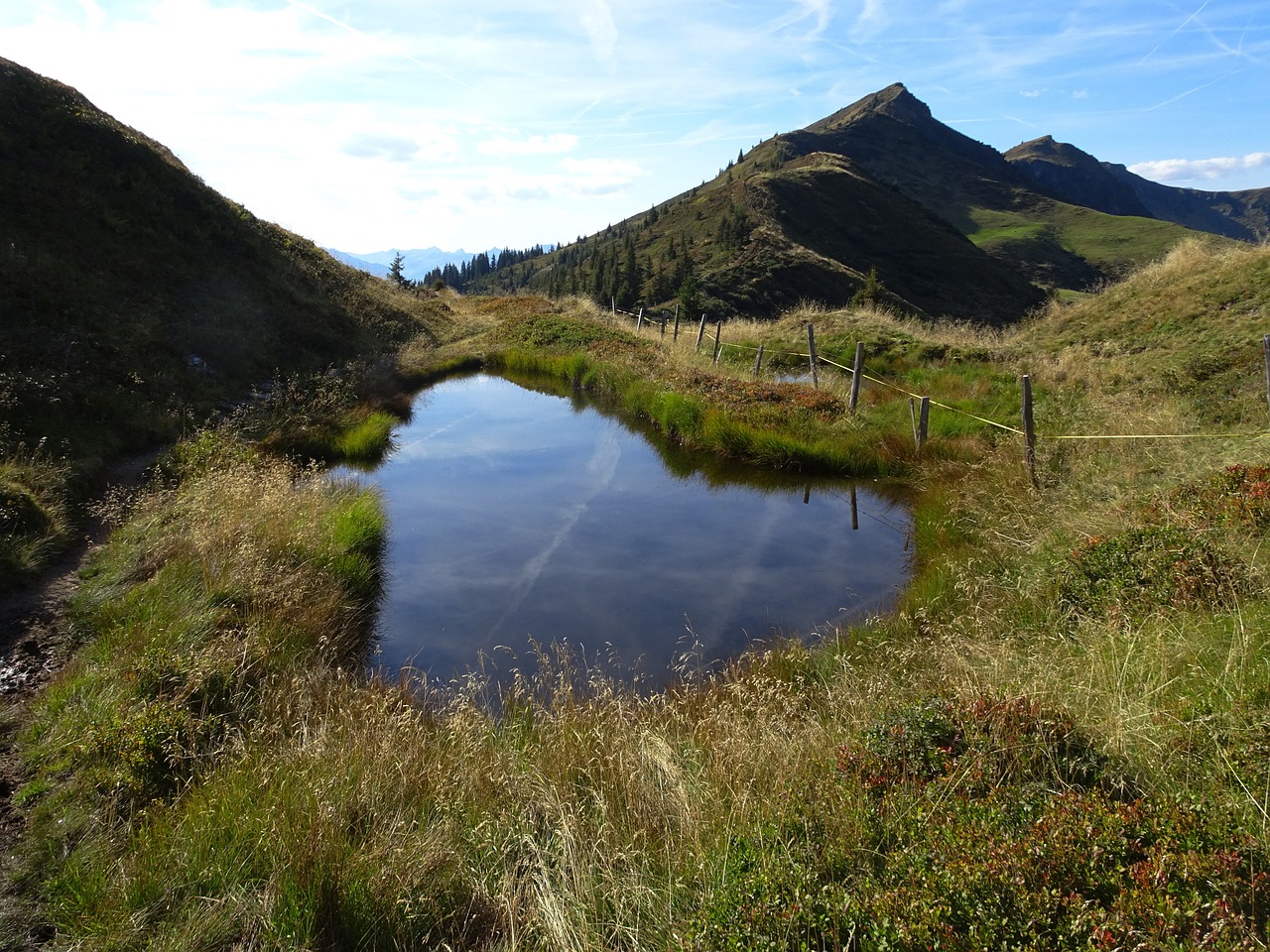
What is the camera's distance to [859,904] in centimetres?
279

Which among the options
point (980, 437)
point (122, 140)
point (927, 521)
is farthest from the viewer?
point (122, 140)

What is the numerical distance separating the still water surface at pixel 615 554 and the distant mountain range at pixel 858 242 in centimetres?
2603

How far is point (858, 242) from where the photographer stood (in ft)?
294

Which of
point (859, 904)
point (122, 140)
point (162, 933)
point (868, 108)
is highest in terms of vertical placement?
point (868, 108)

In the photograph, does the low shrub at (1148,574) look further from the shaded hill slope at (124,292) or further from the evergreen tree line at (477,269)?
the evergreen tree line at (477,269)

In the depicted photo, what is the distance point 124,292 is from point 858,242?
8625cm

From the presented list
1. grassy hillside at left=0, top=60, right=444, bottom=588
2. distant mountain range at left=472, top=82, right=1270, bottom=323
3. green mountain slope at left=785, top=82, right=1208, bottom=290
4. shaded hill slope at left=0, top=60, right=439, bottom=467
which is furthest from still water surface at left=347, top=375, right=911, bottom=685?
green mountain slope at left=785, top=82, right=1208, bottom=290

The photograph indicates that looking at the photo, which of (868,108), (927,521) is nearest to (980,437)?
(927,521)

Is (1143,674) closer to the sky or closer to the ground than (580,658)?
closer to the sky

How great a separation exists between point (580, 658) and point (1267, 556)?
19.0ft

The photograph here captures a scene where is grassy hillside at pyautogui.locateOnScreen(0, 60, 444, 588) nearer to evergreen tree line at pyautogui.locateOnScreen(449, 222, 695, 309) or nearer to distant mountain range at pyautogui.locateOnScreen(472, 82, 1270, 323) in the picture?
evergreen tree line at pyautogui.locateOnScreen(449, 222, 695, 309)

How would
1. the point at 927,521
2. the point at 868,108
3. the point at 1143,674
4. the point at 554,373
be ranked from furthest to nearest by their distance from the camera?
the point at 868,108 → the point at 554,373 → the point at 927,521 → the point at 1143,674

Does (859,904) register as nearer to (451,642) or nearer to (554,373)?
(451,642)

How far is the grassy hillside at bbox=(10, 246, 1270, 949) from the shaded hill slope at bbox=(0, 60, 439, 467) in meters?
4.95
